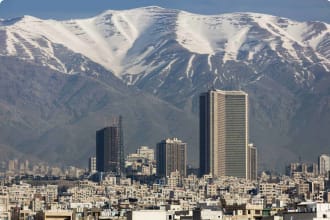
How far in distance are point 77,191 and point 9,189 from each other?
5.14 m

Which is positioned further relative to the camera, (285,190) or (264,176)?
(264,176)

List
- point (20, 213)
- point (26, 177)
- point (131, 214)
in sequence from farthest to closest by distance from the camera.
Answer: point (26, 177) → point (20, 213) → point (131, 214)

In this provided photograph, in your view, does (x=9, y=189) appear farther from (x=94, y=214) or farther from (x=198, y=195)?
(x=94, y=214)

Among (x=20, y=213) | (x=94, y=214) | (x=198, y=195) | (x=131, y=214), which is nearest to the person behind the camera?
(x=131, y=214)

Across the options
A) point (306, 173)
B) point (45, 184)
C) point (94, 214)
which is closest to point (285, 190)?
point (45, 184)

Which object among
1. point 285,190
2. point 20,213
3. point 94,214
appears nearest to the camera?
point 94,214

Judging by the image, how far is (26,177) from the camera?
644 feet

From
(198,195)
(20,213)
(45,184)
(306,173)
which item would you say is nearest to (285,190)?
(198,195)

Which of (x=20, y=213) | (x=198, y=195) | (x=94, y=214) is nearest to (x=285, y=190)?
(x=198, y=195)

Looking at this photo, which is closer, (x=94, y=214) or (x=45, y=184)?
(x=94, y=214)

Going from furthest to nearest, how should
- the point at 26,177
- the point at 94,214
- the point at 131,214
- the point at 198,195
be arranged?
1. the point at 26,177
2. the point at 198,195
3. the point at 94,214
4. the point at 131,214

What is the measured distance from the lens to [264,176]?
199250 millimetres

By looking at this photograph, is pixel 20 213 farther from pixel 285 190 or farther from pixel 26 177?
pixel 26 177

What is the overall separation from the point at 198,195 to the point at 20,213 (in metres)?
58.2
